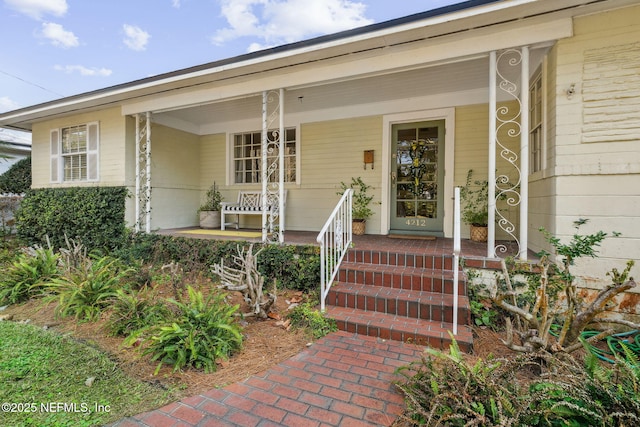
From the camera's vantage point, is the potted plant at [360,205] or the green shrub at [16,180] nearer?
the potted plant at [360,205]

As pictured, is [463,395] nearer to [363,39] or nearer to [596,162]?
[596,162]

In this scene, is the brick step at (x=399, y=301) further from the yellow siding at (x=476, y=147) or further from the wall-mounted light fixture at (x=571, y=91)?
the yellow siding at (x=476, y=147)

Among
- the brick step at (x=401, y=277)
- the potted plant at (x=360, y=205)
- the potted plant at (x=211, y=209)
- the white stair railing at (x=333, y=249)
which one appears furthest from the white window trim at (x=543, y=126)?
the potted plant at (x=211, y=209)

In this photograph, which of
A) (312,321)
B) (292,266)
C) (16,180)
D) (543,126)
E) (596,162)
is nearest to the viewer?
(596,162)

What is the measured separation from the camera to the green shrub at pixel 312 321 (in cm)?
294

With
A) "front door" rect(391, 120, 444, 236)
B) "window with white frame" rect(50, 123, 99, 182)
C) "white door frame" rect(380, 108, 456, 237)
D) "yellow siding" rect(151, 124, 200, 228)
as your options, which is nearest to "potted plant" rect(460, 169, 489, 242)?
"white door frame" rect(380, 108, 456, 237)

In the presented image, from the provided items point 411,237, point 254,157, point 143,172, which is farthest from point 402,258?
point 143,172

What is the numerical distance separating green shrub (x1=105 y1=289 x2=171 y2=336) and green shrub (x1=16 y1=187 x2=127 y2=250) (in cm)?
314

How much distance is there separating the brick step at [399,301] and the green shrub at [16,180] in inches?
387

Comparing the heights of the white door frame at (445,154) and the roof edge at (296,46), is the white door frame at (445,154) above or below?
below

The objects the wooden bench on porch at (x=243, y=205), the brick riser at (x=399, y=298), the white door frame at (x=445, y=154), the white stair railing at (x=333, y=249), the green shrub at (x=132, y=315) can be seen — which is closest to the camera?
the brick riser at (x=399, y=298)

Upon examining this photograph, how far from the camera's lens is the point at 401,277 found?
3.39m

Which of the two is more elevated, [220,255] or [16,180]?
[16,180]

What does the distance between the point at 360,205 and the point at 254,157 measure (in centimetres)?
284
